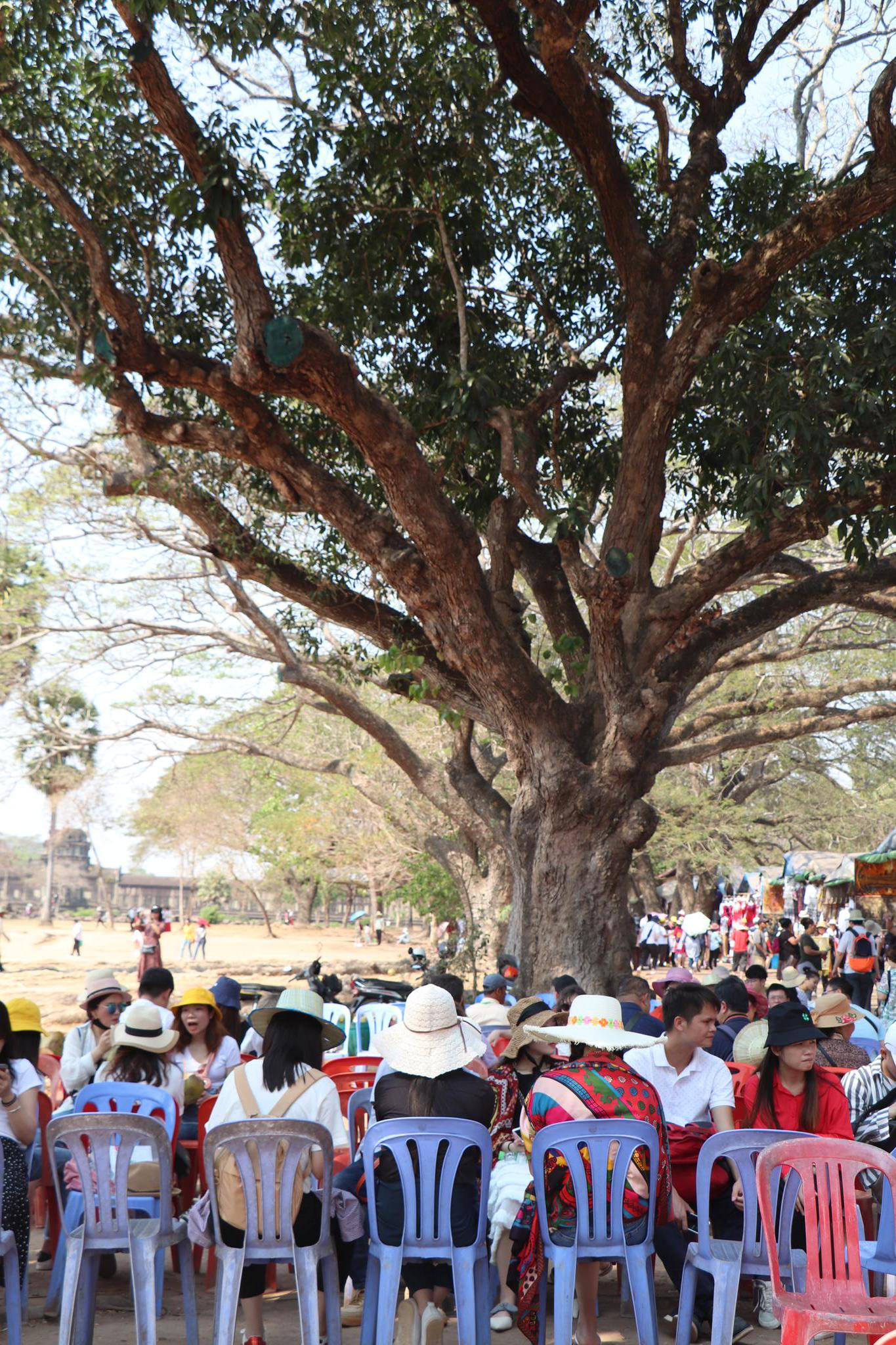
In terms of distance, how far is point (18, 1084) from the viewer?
404 centimetres

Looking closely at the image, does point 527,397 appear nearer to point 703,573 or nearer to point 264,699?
point 703,573

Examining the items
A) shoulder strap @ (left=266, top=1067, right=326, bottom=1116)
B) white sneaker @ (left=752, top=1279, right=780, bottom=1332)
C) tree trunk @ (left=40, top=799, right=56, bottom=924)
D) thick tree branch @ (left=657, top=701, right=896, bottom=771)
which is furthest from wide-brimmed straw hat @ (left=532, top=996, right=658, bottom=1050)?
tree trunk @ (left=40, top=799, right=56, bottom=924)

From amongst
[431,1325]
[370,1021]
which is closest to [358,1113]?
[431,1325]

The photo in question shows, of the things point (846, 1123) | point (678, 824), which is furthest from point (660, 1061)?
point (678, 824)

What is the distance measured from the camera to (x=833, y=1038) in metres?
5.94

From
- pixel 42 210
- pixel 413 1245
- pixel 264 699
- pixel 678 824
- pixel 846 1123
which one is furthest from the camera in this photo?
pixel 678 824

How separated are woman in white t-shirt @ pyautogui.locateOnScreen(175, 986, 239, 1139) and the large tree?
14.2ft

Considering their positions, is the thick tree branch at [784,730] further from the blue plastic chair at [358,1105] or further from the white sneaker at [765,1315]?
the white sneaker at [765,1315]

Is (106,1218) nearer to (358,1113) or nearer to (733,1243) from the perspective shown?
(358,1113)

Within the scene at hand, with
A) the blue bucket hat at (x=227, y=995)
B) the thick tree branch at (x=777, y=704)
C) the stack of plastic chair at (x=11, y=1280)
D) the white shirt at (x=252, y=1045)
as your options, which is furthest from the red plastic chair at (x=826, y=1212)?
the thick tree branch at (x=777, y=704)

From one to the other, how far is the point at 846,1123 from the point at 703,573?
19.5 feet

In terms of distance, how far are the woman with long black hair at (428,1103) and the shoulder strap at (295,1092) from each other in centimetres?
22

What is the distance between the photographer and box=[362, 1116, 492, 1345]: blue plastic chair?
343cm

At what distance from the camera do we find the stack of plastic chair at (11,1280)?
11.8ft
